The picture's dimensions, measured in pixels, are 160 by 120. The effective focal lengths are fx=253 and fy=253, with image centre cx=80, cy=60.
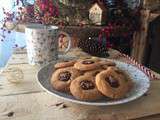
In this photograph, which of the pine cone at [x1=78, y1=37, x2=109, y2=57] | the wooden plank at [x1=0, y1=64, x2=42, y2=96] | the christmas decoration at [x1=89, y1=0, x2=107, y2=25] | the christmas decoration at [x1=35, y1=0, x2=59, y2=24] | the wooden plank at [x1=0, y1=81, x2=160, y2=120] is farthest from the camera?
the christmas decoration at [x1=89, y1=0, x2=107, y2=25]

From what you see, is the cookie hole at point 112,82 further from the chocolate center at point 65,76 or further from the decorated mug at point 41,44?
the decorated mug at point 41,44

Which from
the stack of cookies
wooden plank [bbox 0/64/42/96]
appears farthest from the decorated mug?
the stack of cookies

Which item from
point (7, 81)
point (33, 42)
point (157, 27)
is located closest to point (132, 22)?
point (157, 27)

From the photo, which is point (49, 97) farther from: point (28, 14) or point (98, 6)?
point (98, 6)

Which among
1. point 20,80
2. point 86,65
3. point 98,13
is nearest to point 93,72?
point 86,65

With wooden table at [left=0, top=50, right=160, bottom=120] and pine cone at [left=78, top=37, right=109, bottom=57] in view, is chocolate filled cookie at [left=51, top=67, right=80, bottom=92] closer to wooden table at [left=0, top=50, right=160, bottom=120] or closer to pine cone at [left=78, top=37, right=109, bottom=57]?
wooden table at [left=0, top=50, right=160, bottom=120]
